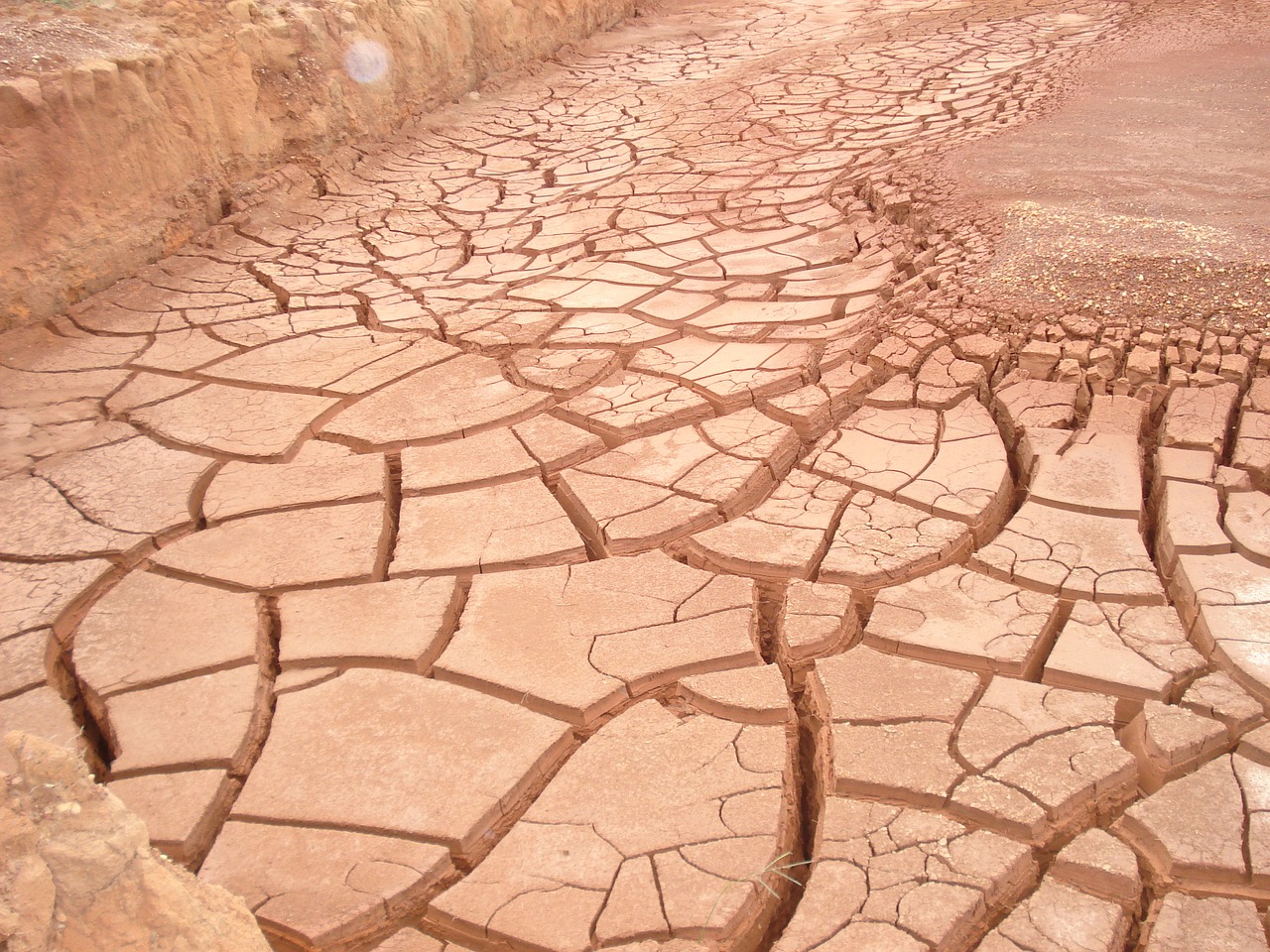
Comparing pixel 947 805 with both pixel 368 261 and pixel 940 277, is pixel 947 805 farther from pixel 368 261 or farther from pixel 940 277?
pixel 368 261

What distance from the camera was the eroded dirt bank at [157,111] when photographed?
3.44m

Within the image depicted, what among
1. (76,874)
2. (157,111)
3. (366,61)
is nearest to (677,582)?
(76,874)

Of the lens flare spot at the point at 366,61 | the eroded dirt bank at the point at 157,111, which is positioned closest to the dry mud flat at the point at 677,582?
the eroded dirt bank at the point at 157,111

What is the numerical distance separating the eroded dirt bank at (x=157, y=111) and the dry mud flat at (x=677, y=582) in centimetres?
27

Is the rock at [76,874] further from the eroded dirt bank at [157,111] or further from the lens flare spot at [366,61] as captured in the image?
the lens flare spot at [366,61]

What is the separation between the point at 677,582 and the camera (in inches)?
79.5

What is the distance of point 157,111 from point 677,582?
10.8 ft

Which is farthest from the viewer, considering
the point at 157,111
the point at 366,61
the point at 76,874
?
the point at 366,61

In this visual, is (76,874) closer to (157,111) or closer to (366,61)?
(157,111)

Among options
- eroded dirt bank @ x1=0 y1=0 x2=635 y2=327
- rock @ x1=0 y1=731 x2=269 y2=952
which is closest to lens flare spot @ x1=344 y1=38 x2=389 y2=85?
eroded dirt bank @ x1=0 y1=0 x2=635 y2=327

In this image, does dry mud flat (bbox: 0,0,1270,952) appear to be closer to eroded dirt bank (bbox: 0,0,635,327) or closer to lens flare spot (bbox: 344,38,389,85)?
eroded dirt bank (bbox: 0,0,635,327)

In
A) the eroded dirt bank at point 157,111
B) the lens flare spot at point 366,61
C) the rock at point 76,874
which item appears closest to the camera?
the rock at point 76,874

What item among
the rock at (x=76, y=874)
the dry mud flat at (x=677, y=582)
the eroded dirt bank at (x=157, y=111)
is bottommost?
the dry mud flat at (x=677, y=582)

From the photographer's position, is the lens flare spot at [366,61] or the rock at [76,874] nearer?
the rock at [76,874]
